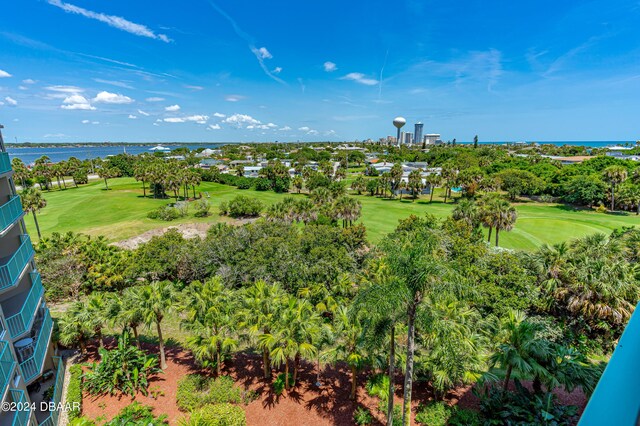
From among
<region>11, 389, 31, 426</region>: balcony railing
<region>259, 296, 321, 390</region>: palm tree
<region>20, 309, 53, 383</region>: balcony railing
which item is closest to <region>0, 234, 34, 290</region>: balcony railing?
<region>20, 309, 53, 383</region>: balcony railing

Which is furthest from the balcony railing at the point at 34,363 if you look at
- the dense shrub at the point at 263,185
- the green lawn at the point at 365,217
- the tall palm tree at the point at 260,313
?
the dense shrub at the point at 263,185

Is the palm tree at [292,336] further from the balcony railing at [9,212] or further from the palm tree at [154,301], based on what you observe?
the balcony railing at [9,212]

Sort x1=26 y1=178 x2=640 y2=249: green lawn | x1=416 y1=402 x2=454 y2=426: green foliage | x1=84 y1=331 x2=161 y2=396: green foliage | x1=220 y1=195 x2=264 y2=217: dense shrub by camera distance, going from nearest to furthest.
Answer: x1=416 y1=402 x2=454 y2=426: green foliage → x1=84 y1=331 x2=161 y2=396: green foliage → x1=26 y1=178 x2=640 y2=249: green lawn → x1=220 y1=195 x2=264 y2=217: dense shrub

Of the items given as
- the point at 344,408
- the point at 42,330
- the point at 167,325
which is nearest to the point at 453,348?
the point at 344,408

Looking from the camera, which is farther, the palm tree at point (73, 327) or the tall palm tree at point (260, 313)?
the palm tree at point (73, 327)

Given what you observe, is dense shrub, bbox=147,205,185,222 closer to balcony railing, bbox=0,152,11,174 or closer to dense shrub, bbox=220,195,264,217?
dense shrub, bbox=220,195,264,217

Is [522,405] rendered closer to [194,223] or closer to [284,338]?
[284,338]

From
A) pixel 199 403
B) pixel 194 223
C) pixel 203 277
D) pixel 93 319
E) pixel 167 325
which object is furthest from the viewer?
pixel 194 223
